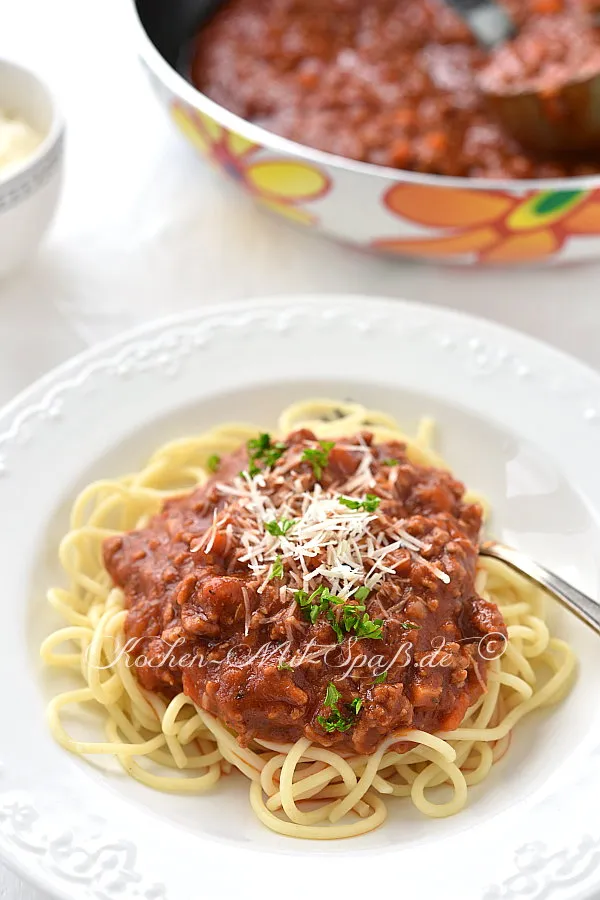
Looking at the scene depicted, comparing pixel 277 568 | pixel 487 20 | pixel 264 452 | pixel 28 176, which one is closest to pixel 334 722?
pixel 277 568

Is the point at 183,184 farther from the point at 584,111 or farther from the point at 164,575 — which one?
the point at 164,575

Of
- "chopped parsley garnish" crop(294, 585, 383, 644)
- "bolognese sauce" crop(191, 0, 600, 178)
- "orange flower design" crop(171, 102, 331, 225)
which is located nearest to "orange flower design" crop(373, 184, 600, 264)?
"orange flower design" crop(171, 102, 331, 225)

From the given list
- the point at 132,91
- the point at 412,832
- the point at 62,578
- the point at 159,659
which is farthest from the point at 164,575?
the point at 132,91

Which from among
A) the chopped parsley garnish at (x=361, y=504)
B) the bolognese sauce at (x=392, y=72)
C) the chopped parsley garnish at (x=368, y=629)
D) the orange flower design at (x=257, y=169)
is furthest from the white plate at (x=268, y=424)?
the bolognese sauce at (x=392, y=72)

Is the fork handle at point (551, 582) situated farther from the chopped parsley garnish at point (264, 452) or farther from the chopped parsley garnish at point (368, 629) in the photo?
the chopped parsley garnish at point (264, 452)

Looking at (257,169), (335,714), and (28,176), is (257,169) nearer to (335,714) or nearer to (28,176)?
(28,176)
